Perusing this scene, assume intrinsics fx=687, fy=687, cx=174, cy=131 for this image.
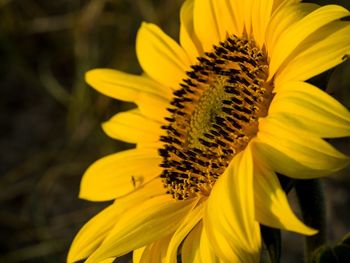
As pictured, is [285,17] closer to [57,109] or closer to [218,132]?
[218,132]

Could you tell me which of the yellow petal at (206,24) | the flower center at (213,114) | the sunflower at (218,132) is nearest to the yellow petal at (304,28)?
the sunflower at (218,132)

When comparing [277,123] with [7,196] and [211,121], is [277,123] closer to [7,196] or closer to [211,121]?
[211,121]

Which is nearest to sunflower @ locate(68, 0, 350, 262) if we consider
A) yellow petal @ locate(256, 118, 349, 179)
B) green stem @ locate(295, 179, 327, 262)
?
yellow petal @ locate(256, 118, 349, 179)

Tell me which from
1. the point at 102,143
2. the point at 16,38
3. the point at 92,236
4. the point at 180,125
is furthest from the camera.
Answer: the point at 16,38

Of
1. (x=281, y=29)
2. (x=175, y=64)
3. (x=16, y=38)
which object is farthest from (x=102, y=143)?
(x=281, y=29)

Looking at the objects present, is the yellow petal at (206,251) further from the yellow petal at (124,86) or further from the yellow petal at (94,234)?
the yellow petal at (124,86)

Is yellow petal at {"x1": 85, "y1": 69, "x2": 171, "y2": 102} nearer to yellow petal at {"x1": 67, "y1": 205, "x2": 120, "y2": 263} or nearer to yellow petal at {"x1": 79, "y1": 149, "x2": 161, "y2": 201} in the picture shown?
yellow petal at {"x1": 79, "y1": 149, "x2": 161, "y2": 201}
